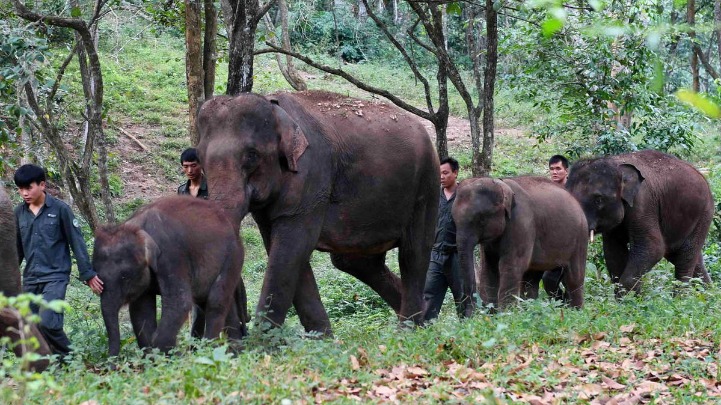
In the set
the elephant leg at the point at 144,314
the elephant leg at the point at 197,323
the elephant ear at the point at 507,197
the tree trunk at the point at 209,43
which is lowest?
the elephant leg at the point at 197,323

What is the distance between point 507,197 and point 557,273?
166 centimetres

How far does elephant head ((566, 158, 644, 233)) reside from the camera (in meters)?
10.1

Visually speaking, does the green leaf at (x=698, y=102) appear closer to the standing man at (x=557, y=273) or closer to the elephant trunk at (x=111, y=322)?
the elephant trunk at (x=111, y=322)

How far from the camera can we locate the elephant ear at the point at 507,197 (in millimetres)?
8836

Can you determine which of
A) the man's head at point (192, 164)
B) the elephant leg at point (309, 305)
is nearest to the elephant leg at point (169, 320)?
the elephant leg at point (309, 305)

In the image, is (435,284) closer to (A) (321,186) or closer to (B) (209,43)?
(A) (321,186)

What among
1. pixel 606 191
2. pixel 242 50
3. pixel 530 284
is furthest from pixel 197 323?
pixel 606 191

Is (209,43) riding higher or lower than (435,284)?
higher

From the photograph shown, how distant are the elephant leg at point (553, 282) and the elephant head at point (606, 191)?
58 cm

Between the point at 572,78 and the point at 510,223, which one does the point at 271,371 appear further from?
the point at 572,78

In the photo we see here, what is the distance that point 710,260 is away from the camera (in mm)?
12508

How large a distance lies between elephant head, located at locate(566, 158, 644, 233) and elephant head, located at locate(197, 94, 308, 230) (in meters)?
4.07

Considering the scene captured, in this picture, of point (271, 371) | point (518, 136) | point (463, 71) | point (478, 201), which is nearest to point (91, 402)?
point (271, 371)

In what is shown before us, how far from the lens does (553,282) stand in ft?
33.7
